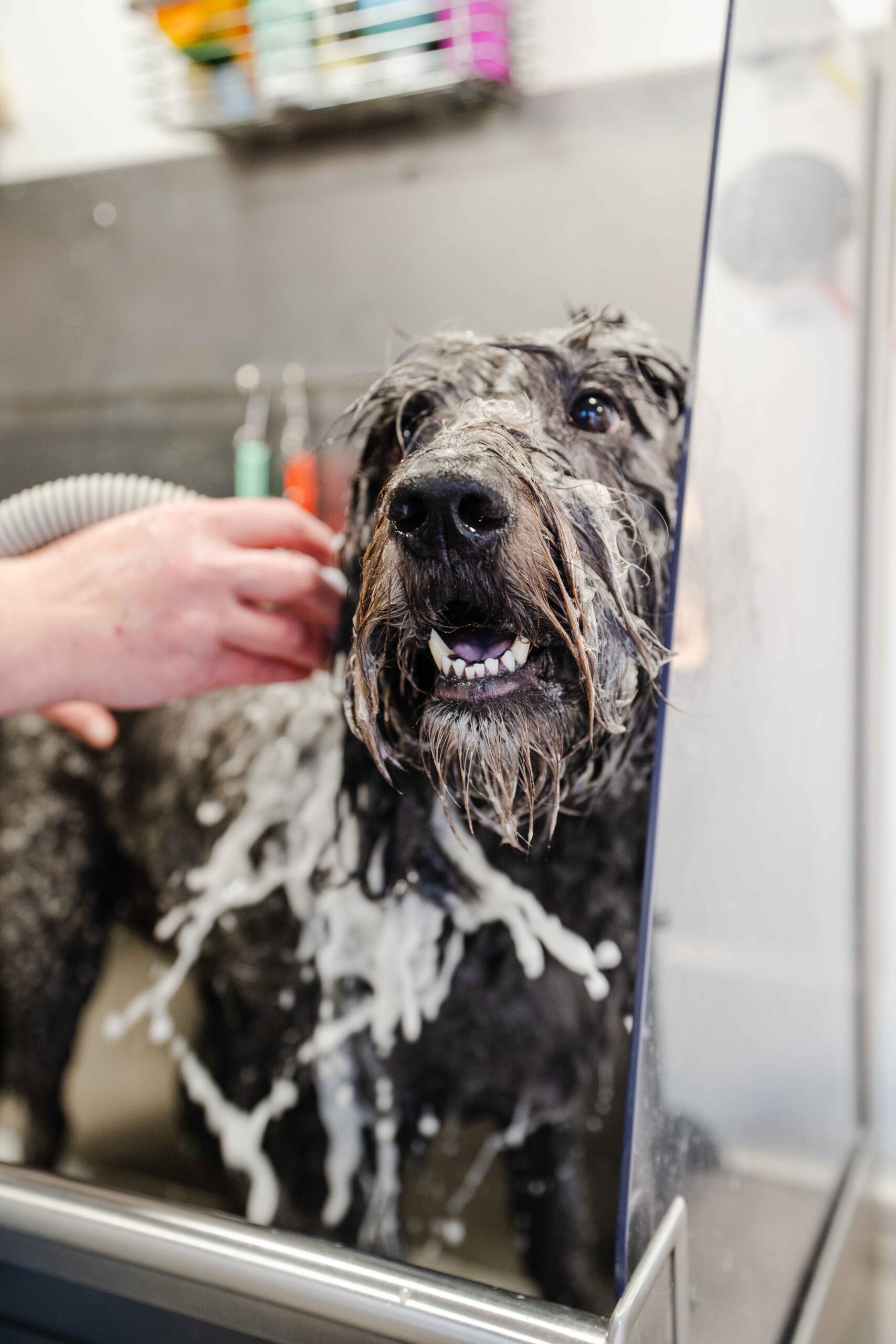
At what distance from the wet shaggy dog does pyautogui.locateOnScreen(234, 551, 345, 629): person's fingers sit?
0.05 m

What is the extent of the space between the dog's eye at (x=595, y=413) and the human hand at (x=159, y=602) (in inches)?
10.6

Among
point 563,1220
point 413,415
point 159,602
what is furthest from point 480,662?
point 563,1220

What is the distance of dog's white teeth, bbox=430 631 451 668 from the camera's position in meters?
0.65

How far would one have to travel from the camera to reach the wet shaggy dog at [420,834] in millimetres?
652

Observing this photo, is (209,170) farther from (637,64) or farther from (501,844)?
(501,844)

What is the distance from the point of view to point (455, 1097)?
105 cm

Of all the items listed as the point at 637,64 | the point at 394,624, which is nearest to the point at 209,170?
the point at 637,64

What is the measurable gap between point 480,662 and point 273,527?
313 mm

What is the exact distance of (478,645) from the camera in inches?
25.9

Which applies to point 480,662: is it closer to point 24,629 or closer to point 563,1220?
point 24,629

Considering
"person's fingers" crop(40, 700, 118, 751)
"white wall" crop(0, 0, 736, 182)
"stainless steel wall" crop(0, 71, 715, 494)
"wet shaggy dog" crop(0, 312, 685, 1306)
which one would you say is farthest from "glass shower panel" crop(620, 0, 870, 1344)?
"white wall" crop(0, 0, 736, 182)

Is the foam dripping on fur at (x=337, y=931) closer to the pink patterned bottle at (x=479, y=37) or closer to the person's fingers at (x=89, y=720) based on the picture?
the person's fingers at (x=89, y=720)

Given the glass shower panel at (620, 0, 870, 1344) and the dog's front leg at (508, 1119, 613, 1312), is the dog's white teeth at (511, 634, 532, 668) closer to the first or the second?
the glass shower panel at (620, 0, 870, 1344)

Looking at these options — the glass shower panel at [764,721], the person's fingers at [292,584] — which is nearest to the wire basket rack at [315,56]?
the glass shower panel at [764,721]
